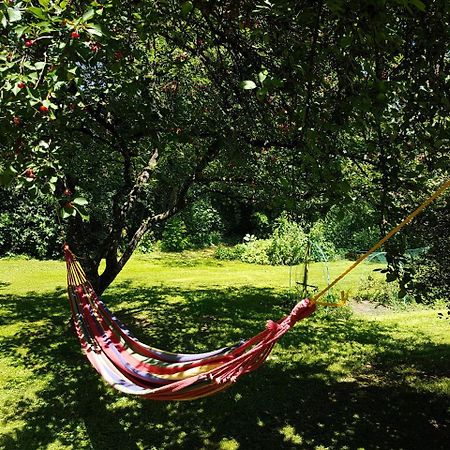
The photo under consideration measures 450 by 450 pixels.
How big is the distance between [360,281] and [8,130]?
7.52m

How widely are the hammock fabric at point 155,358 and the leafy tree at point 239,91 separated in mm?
697

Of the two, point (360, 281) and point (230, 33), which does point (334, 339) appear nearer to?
point (360, 281)

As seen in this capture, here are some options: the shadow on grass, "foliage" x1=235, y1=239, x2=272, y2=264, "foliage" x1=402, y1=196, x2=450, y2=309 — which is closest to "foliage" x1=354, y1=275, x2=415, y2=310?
the shadow on grass

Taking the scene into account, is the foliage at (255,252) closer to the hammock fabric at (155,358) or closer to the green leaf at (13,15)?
the hammock fabric at (155,358)

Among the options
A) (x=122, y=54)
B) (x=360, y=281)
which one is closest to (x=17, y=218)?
(x=360, y=281)

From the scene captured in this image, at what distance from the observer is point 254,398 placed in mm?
3822

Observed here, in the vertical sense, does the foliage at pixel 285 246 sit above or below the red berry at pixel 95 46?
below

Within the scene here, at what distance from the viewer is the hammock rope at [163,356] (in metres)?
2.12

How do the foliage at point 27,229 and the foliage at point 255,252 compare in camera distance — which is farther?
the foliage at point 255,252

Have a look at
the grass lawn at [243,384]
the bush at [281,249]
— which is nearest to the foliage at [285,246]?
the bush at [281,249]

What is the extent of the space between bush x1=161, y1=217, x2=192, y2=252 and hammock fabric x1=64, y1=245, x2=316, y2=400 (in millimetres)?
8764

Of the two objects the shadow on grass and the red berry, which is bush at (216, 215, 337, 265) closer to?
the shadow on grass

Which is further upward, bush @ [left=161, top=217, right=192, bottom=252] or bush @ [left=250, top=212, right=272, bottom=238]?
bush @ [left=250, top=212, right=272, bottom=238]

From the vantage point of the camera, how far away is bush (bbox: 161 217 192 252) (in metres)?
13.0
